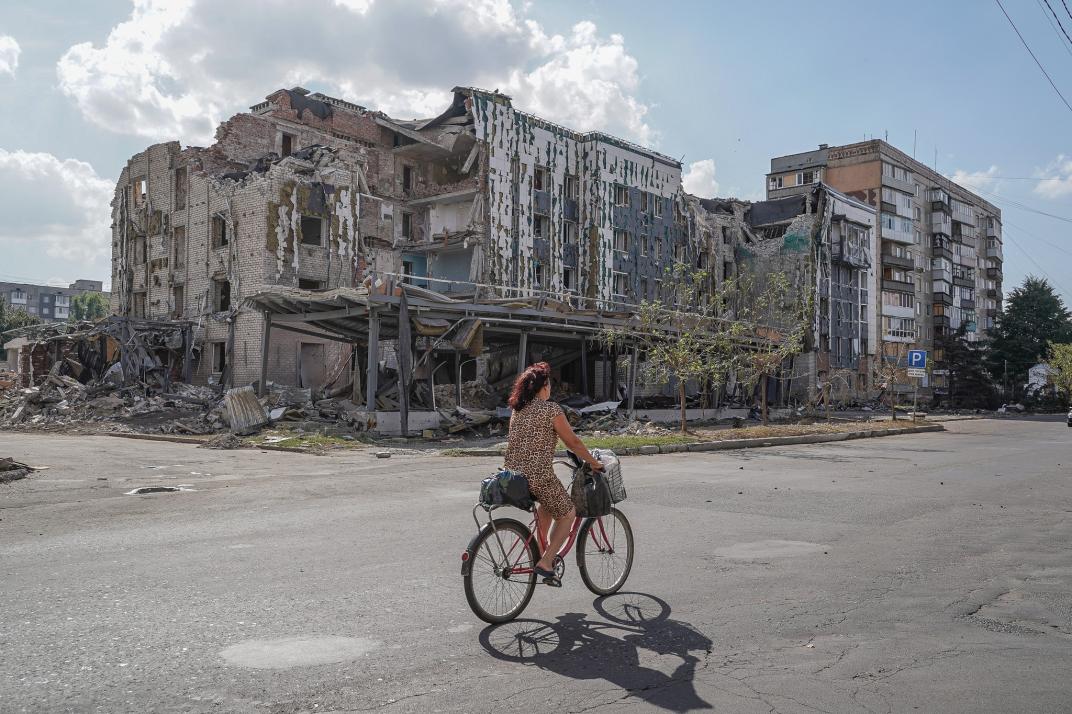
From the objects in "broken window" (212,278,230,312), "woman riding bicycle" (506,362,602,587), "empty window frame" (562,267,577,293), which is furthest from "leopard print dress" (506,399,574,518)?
"empty window frame" (562,267,577,293)

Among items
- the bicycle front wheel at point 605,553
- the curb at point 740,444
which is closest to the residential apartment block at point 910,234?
the curb at point 740,444

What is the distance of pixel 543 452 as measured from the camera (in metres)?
5.48

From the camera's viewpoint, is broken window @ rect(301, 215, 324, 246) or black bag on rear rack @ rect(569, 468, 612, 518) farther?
broken window @ rect(301, 215, 324, 246)

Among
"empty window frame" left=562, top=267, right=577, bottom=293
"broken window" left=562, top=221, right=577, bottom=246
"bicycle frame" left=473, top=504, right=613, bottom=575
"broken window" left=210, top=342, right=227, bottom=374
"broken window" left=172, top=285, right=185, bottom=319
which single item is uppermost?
"broken window" left=562, top=221, right=577, bottom=246

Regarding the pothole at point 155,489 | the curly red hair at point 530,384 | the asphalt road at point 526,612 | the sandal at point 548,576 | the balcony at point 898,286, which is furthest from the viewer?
the balcony at point 898,286

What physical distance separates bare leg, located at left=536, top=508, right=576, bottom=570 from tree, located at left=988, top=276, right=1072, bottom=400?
266 ft

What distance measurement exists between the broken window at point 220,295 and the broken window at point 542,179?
16165mm

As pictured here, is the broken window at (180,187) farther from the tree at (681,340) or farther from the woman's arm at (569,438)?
the woman's arm at (569,438)

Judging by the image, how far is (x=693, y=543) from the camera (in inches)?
312

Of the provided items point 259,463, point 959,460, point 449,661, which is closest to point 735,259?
point 959,460

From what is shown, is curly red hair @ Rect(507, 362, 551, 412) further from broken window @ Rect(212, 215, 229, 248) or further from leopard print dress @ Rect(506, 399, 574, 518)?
broken window @ Rect(212, 215, 229, 248)

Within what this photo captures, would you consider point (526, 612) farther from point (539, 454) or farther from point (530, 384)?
point (530, 384)

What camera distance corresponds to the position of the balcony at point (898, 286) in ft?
232

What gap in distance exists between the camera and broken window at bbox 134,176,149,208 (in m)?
41.2
